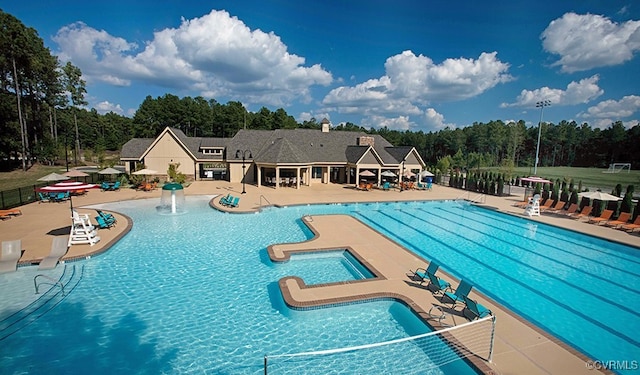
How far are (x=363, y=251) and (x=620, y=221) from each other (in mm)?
18632

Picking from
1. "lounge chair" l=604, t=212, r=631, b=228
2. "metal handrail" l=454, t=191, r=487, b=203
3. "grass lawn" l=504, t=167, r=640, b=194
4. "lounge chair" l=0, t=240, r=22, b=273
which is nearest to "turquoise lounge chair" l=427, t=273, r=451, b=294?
"lounge chair" l=0, t=240, r=22, b=273

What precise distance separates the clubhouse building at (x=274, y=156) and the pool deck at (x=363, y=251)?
19.3ft

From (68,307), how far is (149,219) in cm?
1011

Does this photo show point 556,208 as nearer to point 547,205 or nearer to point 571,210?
point 547,205

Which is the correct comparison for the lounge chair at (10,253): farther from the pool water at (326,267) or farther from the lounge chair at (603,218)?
the lounge chair at (603,218)

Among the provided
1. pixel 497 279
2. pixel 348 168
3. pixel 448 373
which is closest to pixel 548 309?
pixel 497 279

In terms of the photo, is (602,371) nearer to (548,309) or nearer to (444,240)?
(548,309)

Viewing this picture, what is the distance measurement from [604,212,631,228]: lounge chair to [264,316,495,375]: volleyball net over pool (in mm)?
18559

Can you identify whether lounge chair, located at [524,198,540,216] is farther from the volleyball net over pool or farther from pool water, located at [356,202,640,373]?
the volleyball net over pool

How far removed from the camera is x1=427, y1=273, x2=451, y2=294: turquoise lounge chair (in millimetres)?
9672

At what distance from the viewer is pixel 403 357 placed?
7129mm

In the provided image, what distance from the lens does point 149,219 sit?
725 inches

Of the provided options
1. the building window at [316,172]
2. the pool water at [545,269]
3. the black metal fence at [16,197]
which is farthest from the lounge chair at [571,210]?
the black metal fence at [16,197]

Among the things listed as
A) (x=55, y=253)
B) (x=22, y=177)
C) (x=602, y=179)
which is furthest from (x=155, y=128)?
(x=602, y=179)
